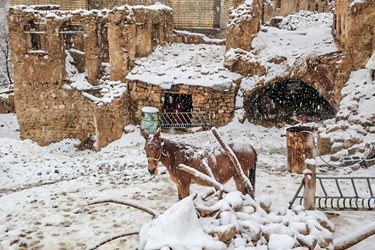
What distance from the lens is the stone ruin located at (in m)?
16.4

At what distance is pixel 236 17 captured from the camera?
1620 cm

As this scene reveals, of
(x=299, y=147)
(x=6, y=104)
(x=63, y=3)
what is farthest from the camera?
(x=6, y=104)

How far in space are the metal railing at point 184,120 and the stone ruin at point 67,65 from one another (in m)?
1.60

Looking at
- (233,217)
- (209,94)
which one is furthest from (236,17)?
(233,217)

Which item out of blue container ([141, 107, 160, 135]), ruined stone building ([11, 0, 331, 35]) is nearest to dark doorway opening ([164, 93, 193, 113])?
blue container ([141, 107, 160, 135])

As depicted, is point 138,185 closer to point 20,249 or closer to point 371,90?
point 20,249

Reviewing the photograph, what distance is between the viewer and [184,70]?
1609 cm

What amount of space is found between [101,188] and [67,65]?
1159 cm

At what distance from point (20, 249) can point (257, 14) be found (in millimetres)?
13345

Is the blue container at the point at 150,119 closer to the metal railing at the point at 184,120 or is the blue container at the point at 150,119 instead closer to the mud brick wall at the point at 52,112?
the metal railing at the point at 184,120

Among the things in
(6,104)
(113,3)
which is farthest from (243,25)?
(6,104)

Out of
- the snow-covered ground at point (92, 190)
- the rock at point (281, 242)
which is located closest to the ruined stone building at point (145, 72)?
the snow-covered ground at point (92, 190)

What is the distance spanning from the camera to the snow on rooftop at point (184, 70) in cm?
1538

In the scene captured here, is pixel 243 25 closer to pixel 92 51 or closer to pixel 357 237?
pixel 92 51
